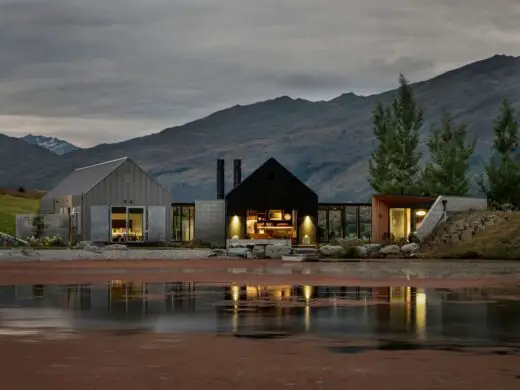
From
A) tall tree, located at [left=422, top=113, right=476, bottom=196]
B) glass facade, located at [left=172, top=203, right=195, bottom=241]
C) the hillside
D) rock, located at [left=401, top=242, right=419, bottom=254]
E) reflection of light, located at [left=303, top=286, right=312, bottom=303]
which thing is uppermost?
tall tree, located at [left=422, top=113, right=476, bottom=196]

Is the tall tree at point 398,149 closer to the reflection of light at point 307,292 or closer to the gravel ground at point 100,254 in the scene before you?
the gravel ground at point 100,254

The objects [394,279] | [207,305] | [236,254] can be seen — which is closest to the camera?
[207,305]

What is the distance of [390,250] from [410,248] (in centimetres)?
164

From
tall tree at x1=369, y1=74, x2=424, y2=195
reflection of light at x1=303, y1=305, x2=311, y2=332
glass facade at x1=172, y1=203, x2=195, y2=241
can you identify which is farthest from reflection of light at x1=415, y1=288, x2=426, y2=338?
tall tree at x1=369, y1=74, x2=424, y2=195

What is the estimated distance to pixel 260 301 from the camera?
27828 mm

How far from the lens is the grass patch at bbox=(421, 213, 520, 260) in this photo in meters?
→ 62.8

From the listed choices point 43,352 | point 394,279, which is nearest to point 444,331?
point 43,352

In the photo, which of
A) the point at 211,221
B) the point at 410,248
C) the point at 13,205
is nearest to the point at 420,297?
the point at 410,248

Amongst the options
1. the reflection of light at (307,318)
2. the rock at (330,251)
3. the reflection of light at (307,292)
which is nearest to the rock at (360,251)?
the rock at (330,251)

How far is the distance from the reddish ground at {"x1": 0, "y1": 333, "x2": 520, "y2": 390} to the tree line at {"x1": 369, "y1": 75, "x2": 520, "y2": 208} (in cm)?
6885

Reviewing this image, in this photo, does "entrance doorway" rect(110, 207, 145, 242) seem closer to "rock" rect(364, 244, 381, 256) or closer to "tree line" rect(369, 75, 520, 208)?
"rock" rect(364, 244, 381, 256)

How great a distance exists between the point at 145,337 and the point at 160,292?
12.4 metres

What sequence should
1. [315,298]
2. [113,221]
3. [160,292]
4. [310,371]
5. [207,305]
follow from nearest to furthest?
[310,371] → [207,305] → [315,298] → [160,292] → [113,221]

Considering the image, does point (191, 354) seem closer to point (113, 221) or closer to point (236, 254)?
point (236, 254)
